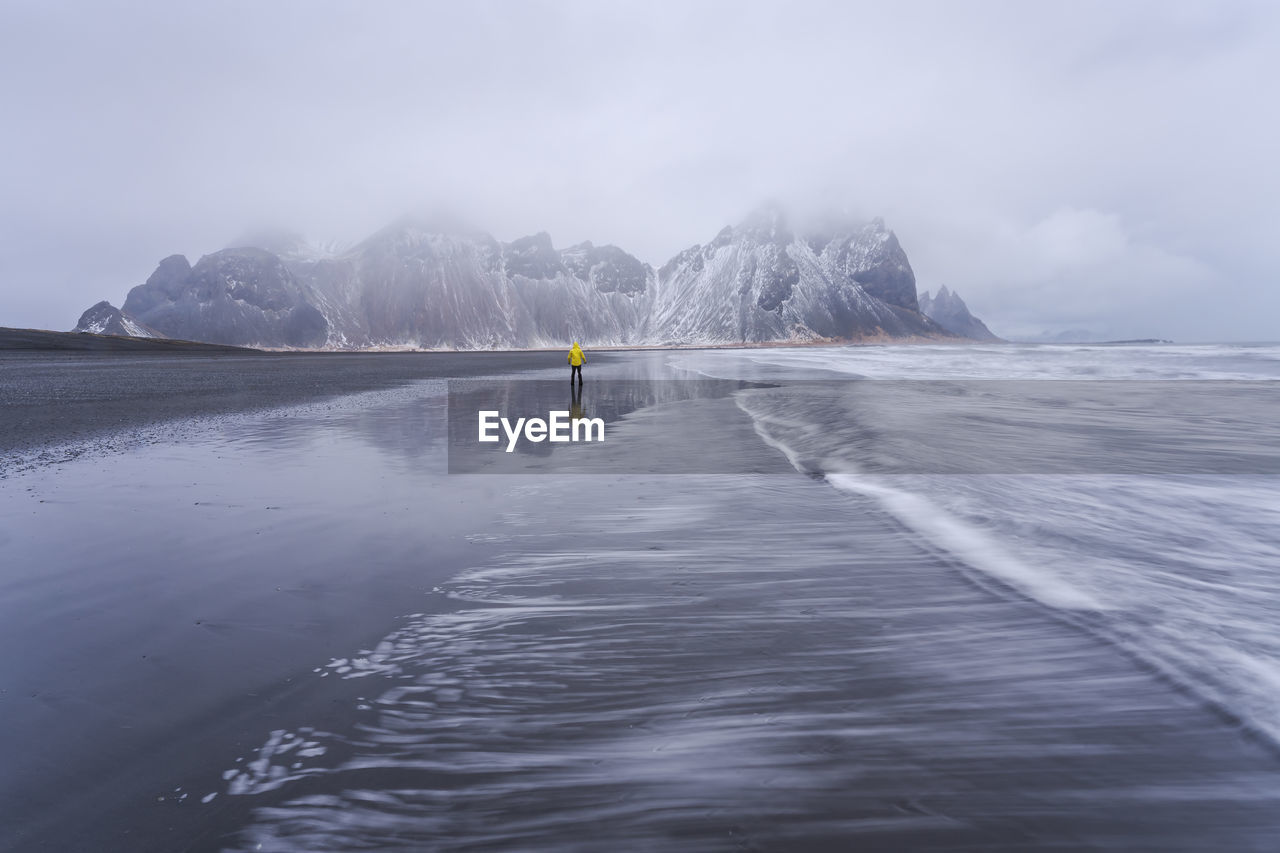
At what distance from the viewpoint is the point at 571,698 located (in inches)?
150

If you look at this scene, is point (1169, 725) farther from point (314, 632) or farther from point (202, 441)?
point (202, 441)

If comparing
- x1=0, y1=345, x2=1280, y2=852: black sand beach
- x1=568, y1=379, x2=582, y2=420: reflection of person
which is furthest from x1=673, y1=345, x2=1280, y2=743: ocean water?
x1=568, y1=379, x2=582, y2=420: reflection of person

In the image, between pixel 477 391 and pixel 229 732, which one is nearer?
pixel 229 732

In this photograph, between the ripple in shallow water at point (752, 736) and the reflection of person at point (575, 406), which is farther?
the reflection of person at point (575, 406)

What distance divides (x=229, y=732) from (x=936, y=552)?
19.8 feet

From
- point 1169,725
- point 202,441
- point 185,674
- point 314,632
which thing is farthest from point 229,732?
point 202,441

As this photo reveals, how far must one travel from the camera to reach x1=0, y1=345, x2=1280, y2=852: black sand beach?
9.29 ft

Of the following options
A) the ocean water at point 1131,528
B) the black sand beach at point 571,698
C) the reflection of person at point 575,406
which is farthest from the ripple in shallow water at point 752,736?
the reflection of person at point 575,406

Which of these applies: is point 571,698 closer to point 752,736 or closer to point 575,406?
point 752,736

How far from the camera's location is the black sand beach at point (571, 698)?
2.83 metres

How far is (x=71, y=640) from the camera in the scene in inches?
182

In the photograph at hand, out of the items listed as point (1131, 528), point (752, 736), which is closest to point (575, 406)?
point (1131, 528)

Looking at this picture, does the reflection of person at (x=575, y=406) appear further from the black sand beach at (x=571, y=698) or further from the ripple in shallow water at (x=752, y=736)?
the ripple in shallow water at (x=752, y=736)

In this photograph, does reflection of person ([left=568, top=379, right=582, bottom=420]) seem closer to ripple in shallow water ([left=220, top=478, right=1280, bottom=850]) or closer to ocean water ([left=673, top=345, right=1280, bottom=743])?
ocean water ([left=673, top=345, right=1280, bottom=743])
